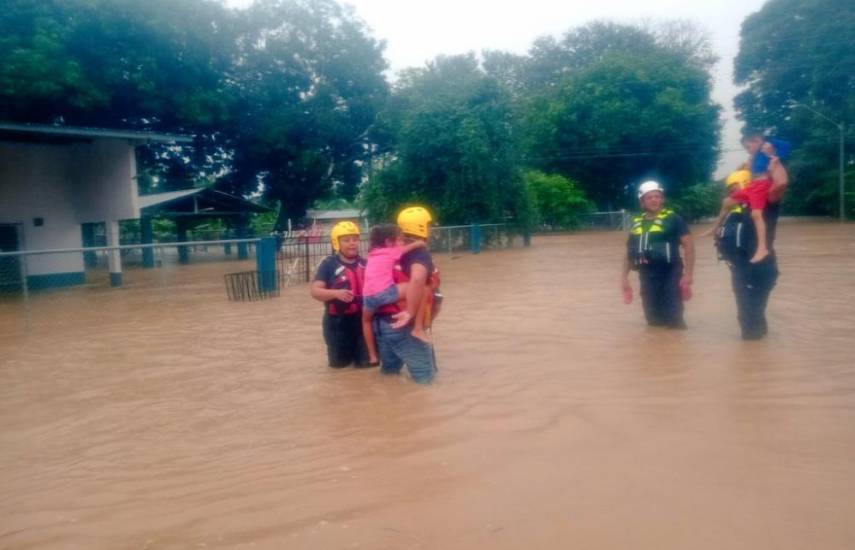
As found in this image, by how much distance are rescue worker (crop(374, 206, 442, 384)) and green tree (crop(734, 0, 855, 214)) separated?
50849mm

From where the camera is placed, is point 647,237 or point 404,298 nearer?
point 404,298

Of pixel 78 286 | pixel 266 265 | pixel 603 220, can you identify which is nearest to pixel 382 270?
pixel 266 265

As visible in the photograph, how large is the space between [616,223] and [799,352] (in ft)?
151

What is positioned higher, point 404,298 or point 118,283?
point 404,298

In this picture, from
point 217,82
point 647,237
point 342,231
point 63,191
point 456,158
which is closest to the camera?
point 342,231

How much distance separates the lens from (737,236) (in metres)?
8.70

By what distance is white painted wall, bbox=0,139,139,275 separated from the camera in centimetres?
2308

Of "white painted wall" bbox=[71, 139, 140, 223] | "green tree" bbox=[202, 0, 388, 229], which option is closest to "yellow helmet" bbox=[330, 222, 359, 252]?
"white painted wall" bbox=[71, 139, 140, 223]

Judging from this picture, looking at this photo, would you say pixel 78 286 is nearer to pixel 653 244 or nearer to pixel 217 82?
pixel 653 244

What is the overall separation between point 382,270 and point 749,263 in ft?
12.4

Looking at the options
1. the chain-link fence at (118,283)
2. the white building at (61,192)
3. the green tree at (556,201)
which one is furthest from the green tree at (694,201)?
the white building at (61,192)

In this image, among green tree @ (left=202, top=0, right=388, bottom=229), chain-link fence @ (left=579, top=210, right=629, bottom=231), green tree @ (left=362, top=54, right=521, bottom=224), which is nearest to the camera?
green tree @ (left=362, top=54, right=521, bottom=224)

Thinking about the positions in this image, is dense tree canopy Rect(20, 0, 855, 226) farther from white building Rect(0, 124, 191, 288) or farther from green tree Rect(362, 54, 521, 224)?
white building Rect(0, 124, 191, 288)

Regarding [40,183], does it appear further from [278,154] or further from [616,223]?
[616,223]
